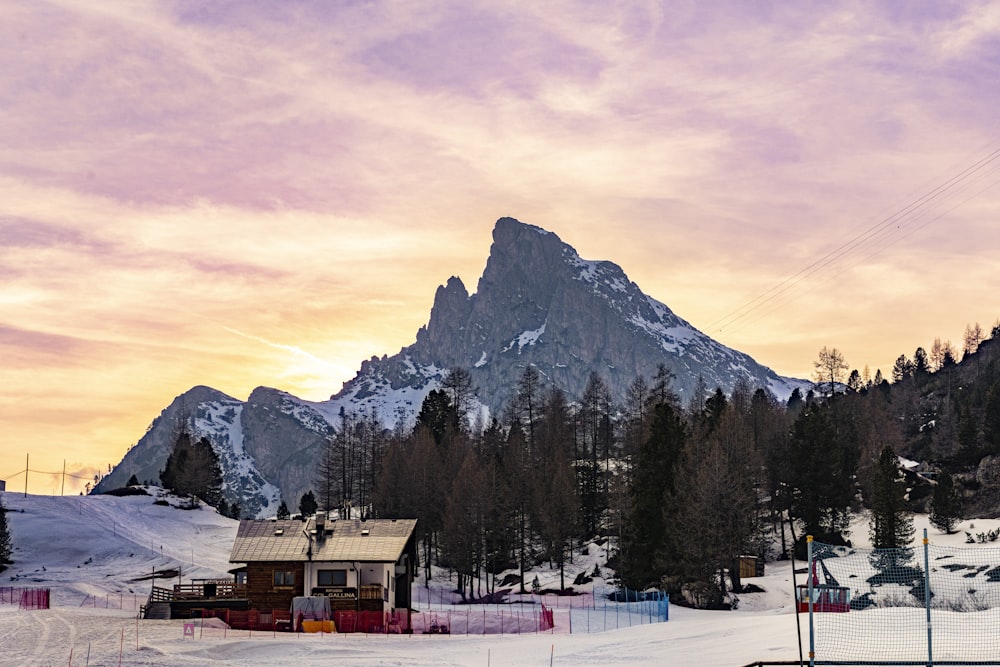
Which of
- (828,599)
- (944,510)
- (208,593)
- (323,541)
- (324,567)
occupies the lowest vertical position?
(208,593)

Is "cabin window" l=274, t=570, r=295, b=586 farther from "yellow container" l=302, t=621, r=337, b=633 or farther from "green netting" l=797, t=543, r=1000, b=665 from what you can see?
"green netting" l=797, t=543, r=1000, b=665

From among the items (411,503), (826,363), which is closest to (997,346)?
(826,363)

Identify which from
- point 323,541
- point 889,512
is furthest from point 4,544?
point 889,512

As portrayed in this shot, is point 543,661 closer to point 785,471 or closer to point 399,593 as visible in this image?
point 399,593

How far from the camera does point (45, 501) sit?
12325 centimetres

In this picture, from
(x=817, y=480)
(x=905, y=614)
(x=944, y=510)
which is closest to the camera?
(x=905, y=614)

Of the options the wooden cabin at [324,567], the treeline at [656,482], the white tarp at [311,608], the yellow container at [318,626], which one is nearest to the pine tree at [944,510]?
the treeline at [656,482]

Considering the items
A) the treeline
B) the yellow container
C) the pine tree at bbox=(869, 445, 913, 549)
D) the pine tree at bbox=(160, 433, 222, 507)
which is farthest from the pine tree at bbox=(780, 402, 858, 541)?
the pine tree at bbox=(160, 433, 222, 507)

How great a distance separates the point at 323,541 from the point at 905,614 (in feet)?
130

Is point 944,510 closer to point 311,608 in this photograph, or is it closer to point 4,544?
point 311,608

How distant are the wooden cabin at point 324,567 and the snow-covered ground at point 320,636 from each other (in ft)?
27.0

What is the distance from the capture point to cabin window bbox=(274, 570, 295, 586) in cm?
6894

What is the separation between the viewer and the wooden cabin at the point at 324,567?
67562mm

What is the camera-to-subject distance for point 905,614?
42344mm
